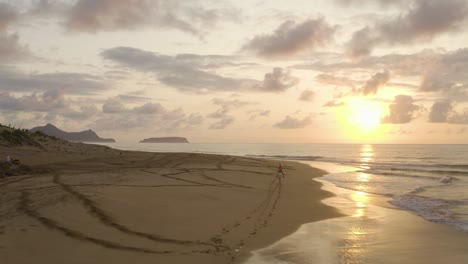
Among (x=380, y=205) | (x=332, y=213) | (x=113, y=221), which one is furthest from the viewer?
(x=380, y=205)

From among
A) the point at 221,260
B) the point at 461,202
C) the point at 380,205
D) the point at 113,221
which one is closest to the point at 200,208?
the point at 113,221

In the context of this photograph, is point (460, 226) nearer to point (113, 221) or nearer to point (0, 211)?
point (113, 221)

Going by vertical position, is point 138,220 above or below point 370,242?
above

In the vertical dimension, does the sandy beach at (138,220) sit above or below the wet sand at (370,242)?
above

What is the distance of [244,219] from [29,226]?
7.60 m

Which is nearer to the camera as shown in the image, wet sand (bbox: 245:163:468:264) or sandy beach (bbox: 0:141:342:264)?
sandy beach (bbox: 0:141:342:264)

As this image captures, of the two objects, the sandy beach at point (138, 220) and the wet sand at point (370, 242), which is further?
the wet sand at point (370, 242)

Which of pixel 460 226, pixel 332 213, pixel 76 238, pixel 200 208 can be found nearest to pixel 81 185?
pixel 200 208

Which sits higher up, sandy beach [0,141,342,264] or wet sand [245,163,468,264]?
sandy beach [0,141,342,264]

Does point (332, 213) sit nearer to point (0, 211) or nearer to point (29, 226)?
point (29, 226)

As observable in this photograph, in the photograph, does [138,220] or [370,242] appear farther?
[138,220]

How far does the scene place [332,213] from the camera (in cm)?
1669

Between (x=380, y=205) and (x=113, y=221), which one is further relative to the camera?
(x=380, y=205)

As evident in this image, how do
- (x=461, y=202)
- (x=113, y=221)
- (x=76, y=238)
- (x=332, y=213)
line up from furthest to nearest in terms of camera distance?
(x=461, y=202) → (x=332, y=213) → (x=113, y=221) → (x=76, y=238)
